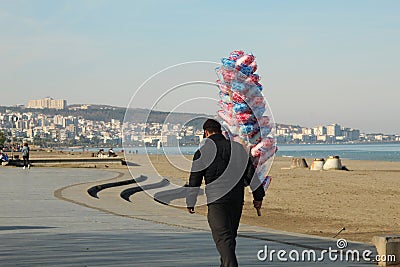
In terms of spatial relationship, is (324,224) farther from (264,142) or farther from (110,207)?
(110,207)

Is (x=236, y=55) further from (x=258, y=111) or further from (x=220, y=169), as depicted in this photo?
(x=220, y=169)

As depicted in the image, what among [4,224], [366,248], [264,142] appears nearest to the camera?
[366,248]

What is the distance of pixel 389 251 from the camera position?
365 inches

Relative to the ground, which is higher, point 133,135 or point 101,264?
point 133,135

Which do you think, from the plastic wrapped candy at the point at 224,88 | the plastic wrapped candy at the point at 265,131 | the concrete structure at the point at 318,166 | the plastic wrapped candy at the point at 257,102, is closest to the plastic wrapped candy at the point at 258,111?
the plastic wrapped candy at the point at 257,102

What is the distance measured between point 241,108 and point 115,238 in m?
8.48

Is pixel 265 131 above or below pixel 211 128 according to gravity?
below

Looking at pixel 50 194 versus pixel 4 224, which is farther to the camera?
pixel 50 194

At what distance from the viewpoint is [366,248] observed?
10.9 m

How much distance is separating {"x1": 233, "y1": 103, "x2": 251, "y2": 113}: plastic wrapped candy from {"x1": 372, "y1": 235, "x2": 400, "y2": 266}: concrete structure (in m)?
10.3

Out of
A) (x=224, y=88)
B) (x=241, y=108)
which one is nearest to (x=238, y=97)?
(x=241, y=108)

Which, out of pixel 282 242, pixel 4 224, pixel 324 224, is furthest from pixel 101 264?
pixel 324 224

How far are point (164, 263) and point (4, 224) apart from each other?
17.2 ft

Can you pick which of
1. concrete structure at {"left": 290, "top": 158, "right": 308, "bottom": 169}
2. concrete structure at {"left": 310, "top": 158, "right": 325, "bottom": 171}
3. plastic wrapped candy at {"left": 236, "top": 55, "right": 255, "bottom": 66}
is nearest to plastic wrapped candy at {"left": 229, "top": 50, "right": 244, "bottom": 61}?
plastic wrapped candy at {"left": 236, "top": 55, "right": 255, "bottom": 66}
